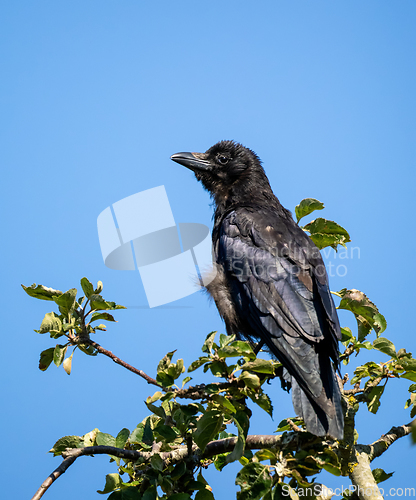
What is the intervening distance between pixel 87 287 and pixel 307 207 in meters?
1.87

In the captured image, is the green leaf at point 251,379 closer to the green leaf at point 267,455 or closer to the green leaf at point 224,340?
the green leaf at point 224,340

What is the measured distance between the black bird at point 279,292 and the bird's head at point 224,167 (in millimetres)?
25

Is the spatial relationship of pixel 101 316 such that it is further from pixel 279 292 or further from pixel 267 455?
pixel 279 292

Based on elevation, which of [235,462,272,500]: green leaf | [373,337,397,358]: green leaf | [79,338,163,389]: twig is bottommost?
A: [235,462,272,500]: green leaf

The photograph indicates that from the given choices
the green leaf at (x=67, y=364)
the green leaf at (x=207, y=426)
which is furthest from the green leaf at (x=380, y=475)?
the green leaf at (x=67, y=364)

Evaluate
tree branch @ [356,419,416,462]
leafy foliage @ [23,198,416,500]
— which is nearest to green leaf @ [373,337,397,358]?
leafy foliage @ [23,198,416,500]

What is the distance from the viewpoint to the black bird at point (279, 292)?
124 inches

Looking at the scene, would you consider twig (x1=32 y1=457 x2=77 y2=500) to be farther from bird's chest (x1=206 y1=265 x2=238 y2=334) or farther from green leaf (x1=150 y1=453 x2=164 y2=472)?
bird's chest (x1=206 y1=265 x2=238 y2=334)

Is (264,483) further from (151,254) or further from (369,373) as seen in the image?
(151,254)

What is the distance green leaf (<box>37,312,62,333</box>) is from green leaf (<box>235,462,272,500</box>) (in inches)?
49.1

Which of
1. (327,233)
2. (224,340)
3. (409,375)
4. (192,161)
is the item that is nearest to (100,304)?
(224,340)

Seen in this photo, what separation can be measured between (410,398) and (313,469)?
1.08 meters

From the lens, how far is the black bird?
3148mm

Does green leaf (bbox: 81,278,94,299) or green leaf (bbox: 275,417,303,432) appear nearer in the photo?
green leaf (bbox: 81,278,94,299)
